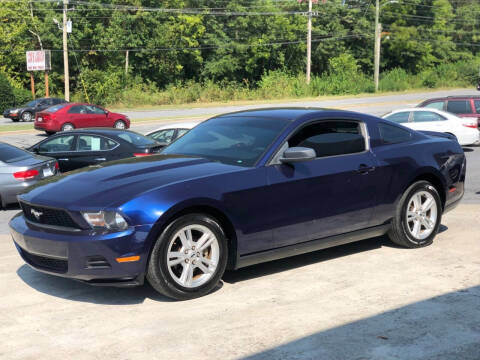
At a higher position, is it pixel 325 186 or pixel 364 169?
pixel 364 169

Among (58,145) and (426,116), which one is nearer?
(58,145)

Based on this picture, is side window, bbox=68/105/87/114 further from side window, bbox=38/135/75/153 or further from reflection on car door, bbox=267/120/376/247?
reflection on car door, bbox=267/120/376/247

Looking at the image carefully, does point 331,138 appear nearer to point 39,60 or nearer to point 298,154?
Result: point 298,154

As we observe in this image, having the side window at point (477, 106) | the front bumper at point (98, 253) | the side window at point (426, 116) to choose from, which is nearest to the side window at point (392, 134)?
the front bumper at point (98, 253)

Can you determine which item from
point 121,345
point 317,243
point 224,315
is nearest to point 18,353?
point 121,345

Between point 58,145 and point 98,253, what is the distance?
8641mm

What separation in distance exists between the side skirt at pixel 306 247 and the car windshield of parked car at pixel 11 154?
6.93m

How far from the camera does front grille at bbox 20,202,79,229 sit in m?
5.41

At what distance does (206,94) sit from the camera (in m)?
60.3

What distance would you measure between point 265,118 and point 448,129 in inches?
536

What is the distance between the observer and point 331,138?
666cm

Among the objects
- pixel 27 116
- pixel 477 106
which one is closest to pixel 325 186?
pixel 477 106

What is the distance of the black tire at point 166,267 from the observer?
17.6 feet

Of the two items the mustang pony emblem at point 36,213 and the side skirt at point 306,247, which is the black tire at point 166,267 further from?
the mustang pony emblem at point 36,213
